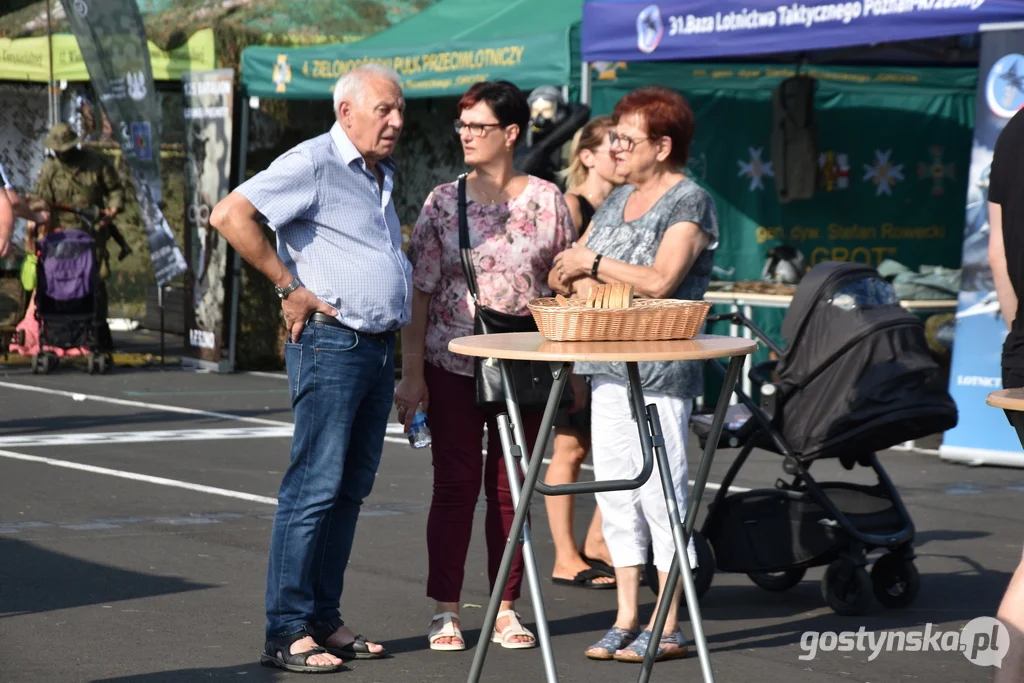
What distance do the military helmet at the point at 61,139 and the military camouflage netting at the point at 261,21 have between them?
1.18m

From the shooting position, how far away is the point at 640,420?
14.3 ft

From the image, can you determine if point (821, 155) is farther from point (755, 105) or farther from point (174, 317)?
point (174, 317)

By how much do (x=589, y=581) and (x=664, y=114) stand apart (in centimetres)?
213

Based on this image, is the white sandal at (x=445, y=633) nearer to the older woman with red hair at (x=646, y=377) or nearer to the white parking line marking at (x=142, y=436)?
the older woman with red hair at (x=646, y=377)

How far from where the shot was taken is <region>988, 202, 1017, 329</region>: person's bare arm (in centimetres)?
429

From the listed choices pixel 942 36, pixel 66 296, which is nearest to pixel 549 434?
pixel 942 36

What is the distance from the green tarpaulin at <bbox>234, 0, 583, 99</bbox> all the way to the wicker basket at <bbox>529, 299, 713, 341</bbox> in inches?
260

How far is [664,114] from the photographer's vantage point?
5.39 metres

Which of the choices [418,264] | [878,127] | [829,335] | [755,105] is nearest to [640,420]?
[418,264]

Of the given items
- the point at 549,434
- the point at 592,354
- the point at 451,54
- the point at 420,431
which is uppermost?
the point at 451,54

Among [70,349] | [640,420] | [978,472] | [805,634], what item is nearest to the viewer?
[640,420]

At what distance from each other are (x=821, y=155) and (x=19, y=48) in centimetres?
896

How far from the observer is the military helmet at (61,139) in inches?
579

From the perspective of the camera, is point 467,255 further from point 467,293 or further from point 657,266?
point 657,266
